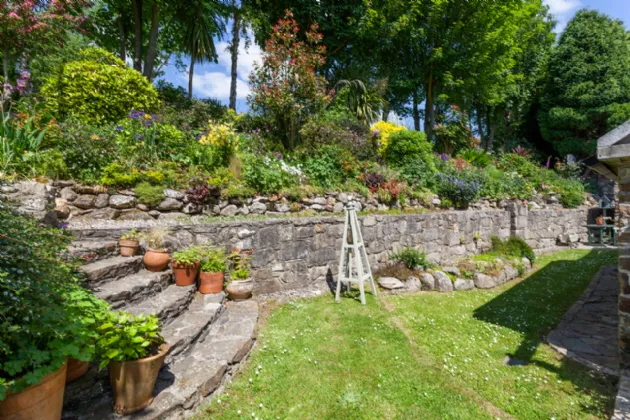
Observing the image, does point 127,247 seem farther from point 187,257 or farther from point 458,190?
A: point 458,190

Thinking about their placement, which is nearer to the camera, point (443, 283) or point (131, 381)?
point (131, 381)

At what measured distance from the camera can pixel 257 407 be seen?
8.50 ft

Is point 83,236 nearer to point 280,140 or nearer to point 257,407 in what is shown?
point 257,407

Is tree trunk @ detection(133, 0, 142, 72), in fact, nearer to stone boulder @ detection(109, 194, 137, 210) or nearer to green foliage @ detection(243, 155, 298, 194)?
green foliage @ detection(243, 155, 298, 194)

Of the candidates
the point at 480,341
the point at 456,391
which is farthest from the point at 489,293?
the point at 456,391

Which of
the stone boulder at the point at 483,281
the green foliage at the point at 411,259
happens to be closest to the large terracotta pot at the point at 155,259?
the green foliage at the point at 411,259

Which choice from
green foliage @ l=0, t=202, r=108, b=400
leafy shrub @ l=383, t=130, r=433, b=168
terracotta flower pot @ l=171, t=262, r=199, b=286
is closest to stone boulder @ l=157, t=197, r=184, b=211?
terracotta flower pot @ l=171, t=262, r=199, b=286

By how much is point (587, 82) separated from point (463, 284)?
1525 cm

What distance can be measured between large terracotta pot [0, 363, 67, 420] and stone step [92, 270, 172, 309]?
1.26 meters

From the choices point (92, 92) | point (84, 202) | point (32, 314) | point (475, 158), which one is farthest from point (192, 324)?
point (475, 158)

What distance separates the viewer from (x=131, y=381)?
212 centimetres

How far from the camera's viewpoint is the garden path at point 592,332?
3.36 meters

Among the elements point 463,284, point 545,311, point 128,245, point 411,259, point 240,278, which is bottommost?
point 545,311

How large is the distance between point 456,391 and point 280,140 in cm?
721
